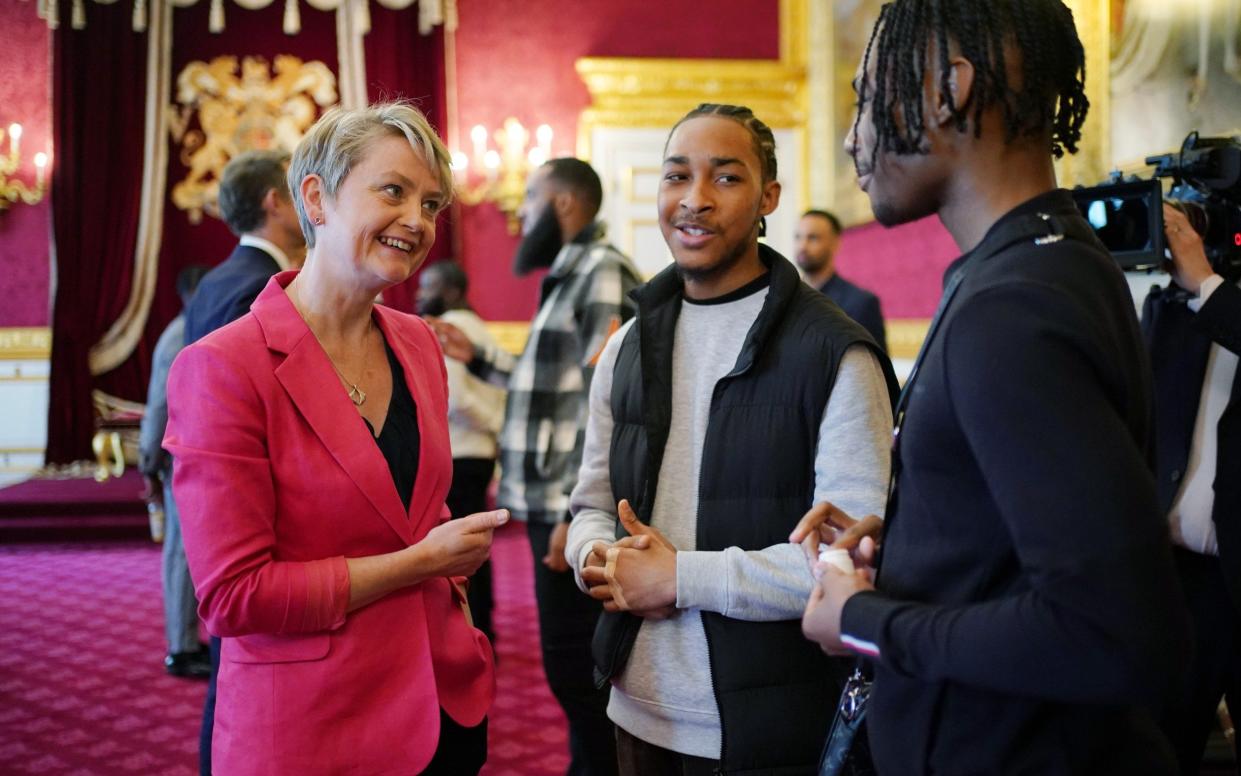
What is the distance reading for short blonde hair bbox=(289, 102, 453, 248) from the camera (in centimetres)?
154

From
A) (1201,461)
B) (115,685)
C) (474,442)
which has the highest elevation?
(1201,461)

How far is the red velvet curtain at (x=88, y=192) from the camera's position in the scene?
315 inches

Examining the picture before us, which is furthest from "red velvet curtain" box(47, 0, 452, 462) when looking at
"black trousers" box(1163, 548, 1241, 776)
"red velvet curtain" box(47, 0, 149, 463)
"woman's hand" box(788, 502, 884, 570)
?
"woman's hand" box(788, 502, 884, 570)

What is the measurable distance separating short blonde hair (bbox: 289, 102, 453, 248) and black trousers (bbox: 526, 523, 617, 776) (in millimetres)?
1215

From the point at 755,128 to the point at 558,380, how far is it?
1.20m

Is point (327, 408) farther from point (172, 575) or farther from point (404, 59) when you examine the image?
point (404, 59)

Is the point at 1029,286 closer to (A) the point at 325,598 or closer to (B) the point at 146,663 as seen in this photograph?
(A) the point at 325,598

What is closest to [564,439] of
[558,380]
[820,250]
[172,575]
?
[558,380]

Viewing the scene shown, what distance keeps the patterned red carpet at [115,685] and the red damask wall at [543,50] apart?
2.97 metres

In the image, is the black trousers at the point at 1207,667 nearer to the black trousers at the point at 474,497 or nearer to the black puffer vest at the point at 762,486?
the black puffer vest at the point at 762,486

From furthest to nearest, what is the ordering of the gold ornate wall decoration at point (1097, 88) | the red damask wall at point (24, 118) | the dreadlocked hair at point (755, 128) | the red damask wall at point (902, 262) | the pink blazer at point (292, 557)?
1. the red damask wall at point (24, 118)
2. the red damask wall at point (902, 262)
3. the gold ornate wall decoration at point (1097, 88)
4. the dreadlocked hair at point (755, 128)
5. the pink blazer at point (292, 557)

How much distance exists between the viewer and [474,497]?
3.87 meters

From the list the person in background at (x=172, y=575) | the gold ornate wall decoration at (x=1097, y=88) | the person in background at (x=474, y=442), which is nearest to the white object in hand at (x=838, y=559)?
the person in background at (x=474, y=442)

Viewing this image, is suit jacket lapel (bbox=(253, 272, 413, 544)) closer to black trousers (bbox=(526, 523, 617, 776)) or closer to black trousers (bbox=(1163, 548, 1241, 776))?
black trousers (bbox=(526, 523, 617, 776))
